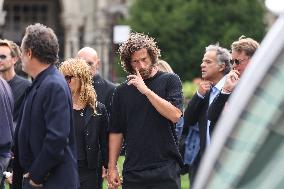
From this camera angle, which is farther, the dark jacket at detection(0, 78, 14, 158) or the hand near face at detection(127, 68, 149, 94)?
the dark jacket at detection(0, 78, 14, 158)

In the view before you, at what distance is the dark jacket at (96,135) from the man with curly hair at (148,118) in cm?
61

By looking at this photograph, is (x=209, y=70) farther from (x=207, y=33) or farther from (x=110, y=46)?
(x=207, y=33)

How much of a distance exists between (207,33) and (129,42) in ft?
79.3

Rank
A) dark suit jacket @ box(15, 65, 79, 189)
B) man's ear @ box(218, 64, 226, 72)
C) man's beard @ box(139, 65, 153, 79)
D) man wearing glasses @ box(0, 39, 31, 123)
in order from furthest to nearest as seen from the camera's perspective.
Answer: man wearing glasses @ box(0, 39, 31, 123)
man's ear @ box(218, 64, 226, 72)
man's beard @ box(139, 65, 153, 79)
dark suit jacket @ box(15, 65, 79, 189)

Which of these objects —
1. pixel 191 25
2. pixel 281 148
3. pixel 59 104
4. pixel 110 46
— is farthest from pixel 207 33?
pixel 281 148

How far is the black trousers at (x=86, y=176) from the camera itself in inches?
301

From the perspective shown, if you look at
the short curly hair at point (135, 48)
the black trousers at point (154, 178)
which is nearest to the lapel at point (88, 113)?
the short curly hair at point (135, 48)

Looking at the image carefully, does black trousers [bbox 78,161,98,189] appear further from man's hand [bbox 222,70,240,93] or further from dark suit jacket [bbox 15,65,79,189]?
dark suit jacket [bbox 15,65,79,189]

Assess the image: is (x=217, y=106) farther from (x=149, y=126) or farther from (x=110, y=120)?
(x=110, y=120)

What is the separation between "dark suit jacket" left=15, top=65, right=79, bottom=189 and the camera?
571 cm

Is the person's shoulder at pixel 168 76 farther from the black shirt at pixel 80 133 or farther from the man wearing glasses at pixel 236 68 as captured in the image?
the black shirt at pixel 80 133

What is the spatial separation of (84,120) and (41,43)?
6.13 ft

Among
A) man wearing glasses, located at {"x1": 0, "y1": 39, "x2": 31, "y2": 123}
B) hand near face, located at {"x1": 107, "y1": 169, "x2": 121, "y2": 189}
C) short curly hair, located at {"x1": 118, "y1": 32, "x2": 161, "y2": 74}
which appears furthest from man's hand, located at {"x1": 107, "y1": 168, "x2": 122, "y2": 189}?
man wearing glasses, located at {"x1": 0, "y1": 39, "x2": 31, "y2": 123}

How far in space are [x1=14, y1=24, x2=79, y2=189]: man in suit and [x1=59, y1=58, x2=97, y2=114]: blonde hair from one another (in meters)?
1.61
